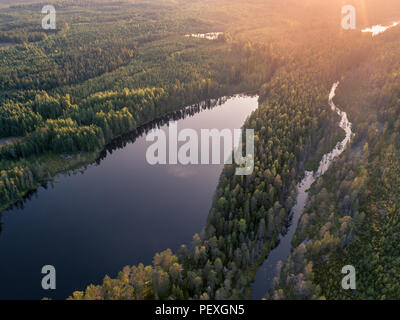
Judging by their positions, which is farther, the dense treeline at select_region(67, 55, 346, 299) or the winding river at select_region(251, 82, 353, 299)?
the winding river at select_region(251, 82, 353, 299)

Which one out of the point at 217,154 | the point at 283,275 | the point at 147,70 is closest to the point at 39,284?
the point at 283,275

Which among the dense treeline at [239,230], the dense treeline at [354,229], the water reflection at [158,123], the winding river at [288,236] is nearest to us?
the dense treeline at [239,230]

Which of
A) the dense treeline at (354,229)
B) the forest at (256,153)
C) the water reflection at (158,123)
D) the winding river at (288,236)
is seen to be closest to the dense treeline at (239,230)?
the forest at (256,153)

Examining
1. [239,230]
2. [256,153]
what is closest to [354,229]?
[239,230]

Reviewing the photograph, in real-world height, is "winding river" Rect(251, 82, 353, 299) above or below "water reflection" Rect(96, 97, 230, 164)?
below

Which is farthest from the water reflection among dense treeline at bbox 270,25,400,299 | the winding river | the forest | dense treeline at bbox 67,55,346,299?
dense treeline at bbox 270,25,400,299

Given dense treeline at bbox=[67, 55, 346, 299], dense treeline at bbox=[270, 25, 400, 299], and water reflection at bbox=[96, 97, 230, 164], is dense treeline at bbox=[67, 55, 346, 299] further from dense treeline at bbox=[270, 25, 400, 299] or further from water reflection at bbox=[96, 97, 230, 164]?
water reflection at bbox=[96, 97, 230, 164]

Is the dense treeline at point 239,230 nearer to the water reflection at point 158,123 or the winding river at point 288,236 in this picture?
the winding river at point 288,236

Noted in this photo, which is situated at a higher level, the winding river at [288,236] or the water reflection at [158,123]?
the water reflection at [158,123]
